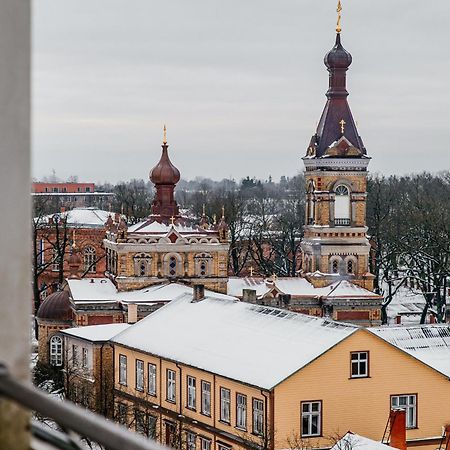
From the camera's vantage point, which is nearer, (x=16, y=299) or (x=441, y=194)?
(x=16, y=299)

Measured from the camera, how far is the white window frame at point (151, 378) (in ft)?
95.6

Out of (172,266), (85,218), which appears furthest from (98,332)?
(85,218)

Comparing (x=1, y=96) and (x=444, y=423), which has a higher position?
(x=1, y=96)

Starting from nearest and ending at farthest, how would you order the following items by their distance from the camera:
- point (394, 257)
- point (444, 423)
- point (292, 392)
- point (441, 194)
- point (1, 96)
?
point (1, 96) < point (292, 392) < point (444, 423) < point (394, 257) < point (441, 194)

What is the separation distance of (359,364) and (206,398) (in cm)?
392

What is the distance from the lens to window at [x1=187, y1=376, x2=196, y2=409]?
27203mm

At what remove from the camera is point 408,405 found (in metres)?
25.7

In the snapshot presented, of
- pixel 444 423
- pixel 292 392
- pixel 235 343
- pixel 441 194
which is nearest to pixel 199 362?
pixel 235 343

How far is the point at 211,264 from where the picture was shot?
47.4 metres

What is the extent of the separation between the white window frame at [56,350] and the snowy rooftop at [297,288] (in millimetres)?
8340

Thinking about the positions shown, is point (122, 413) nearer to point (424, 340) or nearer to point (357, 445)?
point (424, 340)

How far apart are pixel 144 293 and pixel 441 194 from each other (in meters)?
52.3

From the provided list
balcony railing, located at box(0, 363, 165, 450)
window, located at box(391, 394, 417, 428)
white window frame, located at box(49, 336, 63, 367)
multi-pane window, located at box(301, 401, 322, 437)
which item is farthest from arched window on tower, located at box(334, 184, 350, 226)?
balcony railing, located at box(0, 363, 165, 450)

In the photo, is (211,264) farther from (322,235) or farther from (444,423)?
(444,423)
